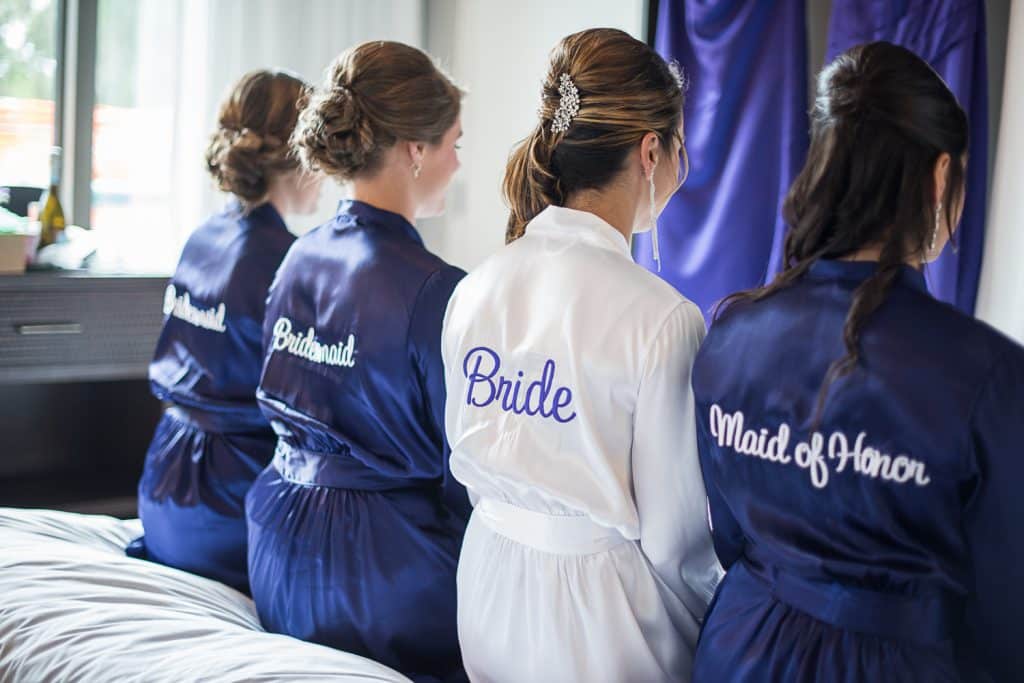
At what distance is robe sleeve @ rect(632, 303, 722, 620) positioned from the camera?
4.38ft

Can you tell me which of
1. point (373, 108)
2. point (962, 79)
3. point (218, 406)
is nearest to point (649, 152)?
point (373, 108)

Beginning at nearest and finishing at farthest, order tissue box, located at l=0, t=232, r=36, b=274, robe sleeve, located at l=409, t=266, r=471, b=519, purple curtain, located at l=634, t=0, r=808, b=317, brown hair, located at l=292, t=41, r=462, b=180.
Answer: robe sleeve, located at l=409, t=266, r=471, b=519
brown hair, located at l=292, t=41, r=462, b=180
purple curtain, located at l=634, t=0, r=808, b=317
tissue box, located at l=0, t=232, r=36, b=274

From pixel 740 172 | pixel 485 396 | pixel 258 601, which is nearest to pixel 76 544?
pixel 258 601

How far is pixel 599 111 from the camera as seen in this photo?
143 cm

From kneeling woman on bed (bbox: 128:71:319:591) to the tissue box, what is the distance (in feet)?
2.76

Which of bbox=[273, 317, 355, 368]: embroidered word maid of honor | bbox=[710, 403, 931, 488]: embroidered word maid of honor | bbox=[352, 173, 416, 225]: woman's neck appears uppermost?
bbox=[352, 173, 416, 225]: woman's neck

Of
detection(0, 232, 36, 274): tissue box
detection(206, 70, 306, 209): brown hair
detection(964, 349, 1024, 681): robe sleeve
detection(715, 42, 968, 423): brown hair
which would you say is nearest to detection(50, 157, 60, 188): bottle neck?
detection(0, 232, 36, 274): tissue box

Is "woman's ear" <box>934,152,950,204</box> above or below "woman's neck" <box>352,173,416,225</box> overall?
above

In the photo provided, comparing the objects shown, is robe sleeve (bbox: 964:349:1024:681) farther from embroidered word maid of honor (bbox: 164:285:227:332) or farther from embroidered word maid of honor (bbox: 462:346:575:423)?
embroidered word maid of honor (bbox: 164:285:227:332)

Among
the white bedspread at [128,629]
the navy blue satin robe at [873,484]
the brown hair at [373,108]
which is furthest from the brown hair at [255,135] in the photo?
the navy blue satin robe at [873,484]

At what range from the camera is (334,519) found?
177 cm

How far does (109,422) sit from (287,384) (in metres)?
1.90

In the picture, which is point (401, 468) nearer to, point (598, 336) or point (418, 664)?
point (418, 664)

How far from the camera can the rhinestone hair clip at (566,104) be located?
56.6 inches
